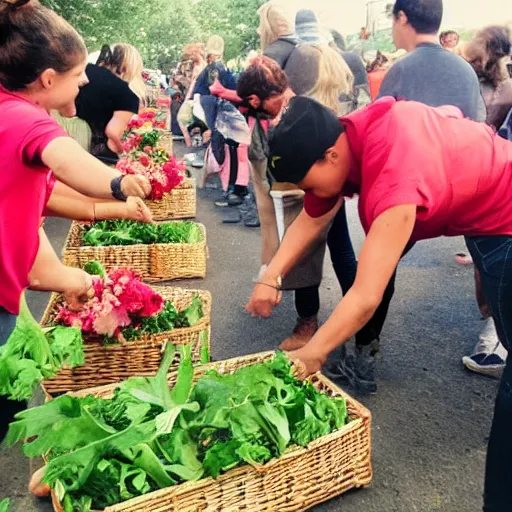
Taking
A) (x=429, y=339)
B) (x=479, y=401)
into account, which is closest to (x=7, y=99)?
(x=479, y=401)

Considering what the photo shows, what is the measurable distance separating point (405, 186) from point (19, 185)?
1258 mm

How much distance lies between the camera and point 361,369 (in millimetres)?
3244

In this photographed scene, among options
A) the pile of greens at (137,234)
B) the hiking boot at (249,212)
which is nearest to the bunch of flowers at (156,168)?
the pile of greens at (137,234)

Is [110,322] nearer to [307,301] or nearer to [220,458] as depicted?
[220,458]

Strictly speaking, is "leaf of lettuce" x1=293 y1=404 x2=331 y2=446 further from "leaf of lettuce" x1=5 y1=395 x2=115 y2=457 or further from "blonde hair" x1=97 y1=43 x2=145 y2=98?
"blonde hair" x1=97 y1=43 x2=145 y2=98

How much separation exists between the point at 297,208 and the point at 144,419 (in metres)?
1.86

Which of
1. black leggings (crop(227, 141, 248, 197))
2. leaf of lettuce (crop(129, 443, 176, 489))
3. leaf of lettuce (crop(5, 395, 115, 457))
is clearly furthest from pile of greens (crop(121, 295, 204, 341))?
black leggings (crop(227, 141, 248, 197))

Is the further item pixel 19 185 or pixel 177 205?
pixel 177 205

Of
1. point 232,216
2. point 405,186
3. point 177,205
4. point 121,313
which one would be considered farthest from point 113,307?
point 232,216

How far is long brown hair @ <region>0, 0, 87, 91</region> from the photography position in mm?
1954

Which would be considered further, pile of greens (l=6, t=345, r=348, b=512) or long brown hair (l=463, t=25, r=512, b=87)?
long brown hair (l=463, t=25, r=512, b=87)

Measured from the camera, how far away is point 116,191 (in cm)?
198

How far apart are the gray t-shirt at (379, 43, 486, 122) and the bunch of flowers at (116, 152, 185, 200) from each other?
2648 mm

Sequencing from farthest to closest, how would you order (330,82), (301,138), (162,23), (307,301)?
(162,23)
(330,82)
(307,301)
(301,138)
